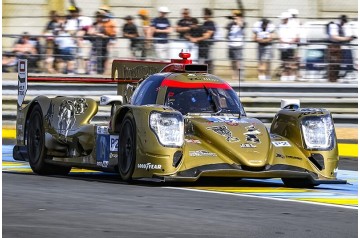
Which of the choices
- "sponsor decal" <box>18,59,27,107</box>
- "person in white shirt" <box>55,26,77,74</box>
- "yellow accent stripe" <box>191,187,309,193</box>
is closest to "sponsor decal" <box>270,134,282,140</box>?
"yellow accent stripe" <box>191,187,309,193</box>

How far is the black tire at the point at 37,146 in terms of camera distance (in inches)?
492

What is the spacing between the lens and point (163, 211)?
851cm

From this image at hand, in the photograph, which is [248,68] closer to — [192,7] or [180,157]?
[192,7]

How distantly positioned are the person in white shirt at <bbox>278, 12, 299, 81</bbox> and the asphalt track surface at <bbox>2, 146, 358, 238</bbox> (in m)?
7.73

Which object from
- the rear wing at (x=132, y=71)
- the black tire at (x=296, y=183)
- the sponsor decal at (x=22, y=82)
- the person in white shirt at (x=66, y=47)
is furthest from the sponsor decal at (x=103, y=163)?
the person in white shirt at (x=66, y=47)

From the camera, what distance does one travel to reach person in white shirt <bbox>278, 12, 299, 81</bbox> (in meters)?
19.2

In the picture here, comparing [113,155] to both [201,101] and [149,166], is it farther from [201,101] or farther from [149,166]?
[201,101]

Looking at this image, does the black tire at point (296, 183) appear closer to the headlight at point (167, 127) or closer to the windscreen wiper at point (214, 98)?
the windscreen wiper at point (214, 98)

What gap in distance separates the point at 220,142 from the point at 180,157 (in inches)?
16.1

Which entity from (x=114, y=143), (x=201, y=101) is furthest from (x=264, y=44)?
(x=114, y=143)

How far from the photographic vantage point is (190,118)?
1114cm

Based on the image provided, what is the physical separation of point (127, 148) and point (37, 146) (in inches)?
77.6

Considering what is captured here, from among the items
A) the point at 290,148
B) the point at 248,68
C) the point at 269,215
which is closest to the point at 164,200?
the point at 269,215

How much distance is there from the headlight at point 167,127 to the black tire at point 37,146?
218 centimetres
